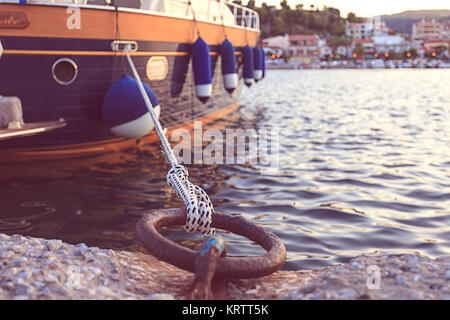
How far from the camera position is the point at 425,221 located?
495cm

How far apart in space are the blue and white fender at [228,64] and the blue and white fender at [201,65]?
1603 millimetres

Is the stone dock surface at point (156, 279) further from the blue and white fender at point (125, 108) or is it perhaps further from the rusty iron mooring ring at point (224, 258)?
the blue and white fender at point (125, 108)

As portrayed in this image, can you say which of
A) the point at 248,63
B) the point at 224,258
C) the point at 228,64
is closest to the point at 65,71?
the point at 228,64

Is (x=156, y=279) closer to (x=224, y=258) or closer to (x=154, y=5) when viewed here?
(x=224, y=258)

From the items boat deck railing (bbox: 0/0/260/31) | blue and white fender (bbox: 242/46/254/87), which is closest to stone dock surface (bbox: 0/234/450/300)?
boat deck railing (bbox: 0/0/260/31)

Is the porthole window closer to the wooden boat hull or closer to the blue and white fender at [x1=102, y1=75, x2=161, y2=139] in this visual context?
the wooden boat hull

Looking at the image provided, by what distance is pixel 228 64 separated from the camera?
34.0ft

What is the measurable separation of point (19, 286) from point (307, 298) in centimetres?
151

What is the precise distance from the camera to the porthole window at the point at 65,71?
6547mm

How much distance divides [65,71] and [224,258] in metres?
4.94

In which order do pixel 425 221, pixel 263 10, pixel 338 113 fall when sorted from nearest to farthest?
pixel 425 221 < pixel 338 113 < pixel 263 10

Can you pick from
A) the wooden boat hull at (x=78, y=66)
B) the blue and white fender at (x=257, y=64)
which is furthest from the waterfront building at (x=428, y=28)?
the wooden boat hull at (x=78, y=66)
